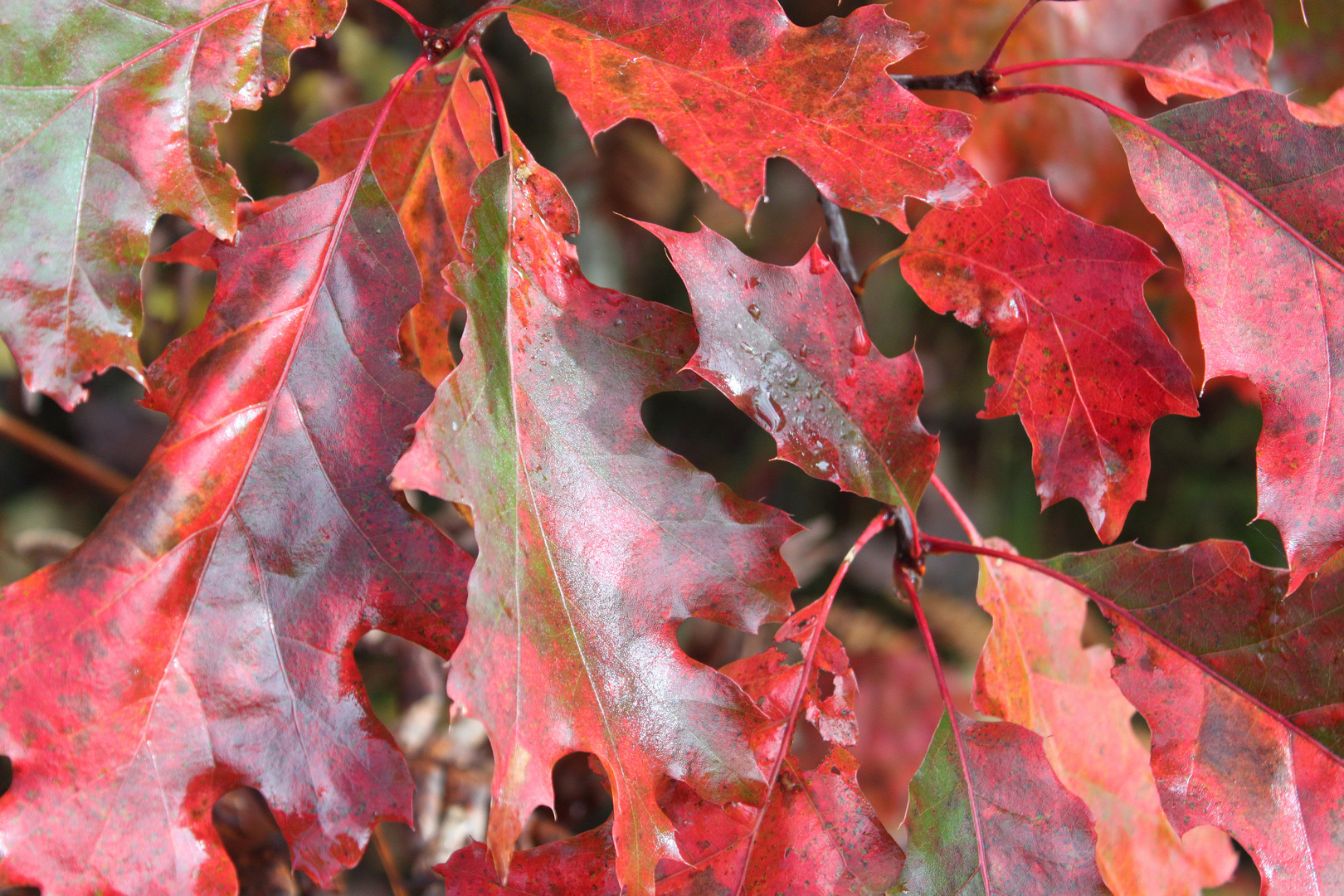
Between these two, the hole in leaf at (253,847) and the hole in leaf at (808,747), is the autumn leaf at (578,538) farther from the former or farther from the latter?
the hole in leaf at (808,747)

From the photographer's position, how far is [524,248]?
47cm

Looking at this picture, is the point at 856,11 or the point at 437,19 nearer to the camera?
the point at 856,11

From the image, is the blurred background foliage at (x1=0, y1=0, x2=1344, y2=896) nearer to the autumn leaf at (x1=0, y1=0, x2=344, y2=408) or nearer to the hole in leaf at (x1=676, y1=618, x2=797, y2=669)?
the hole in leaf at (x1=676, y1=618, x2=797, y2=669)

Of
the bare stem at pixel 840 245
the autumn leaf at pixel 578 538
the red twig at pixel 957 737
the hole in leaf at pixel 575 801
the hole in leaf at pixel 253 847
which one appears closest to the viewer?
the autumn leaf at pixel 578 538

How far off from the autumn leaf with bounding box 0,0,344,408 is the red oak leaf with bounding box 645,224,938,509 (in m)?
0.25

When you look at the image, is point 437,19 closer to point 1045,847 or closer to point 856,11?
point 856,11

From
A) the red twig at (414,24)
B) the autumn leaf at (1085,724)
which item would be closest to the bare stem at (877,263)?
the autumn leaf at (1085,724)

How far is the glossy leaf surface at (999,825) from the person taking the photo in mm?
506

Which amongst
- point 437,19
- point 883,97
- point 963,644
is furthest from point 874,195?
point 963,644

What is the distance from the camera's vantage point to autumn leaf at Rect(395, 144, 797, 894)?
1.34ft

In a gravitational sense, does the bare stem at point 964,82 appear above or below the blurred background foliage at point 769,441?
above

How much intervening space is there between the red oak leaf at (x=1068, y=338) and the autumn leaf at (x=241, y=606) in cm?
36

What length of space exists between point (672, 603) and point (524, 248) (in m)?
0.22

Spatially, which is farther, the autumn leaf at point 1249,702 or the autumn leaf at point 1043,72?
the autumn leaf at point 1043,72
